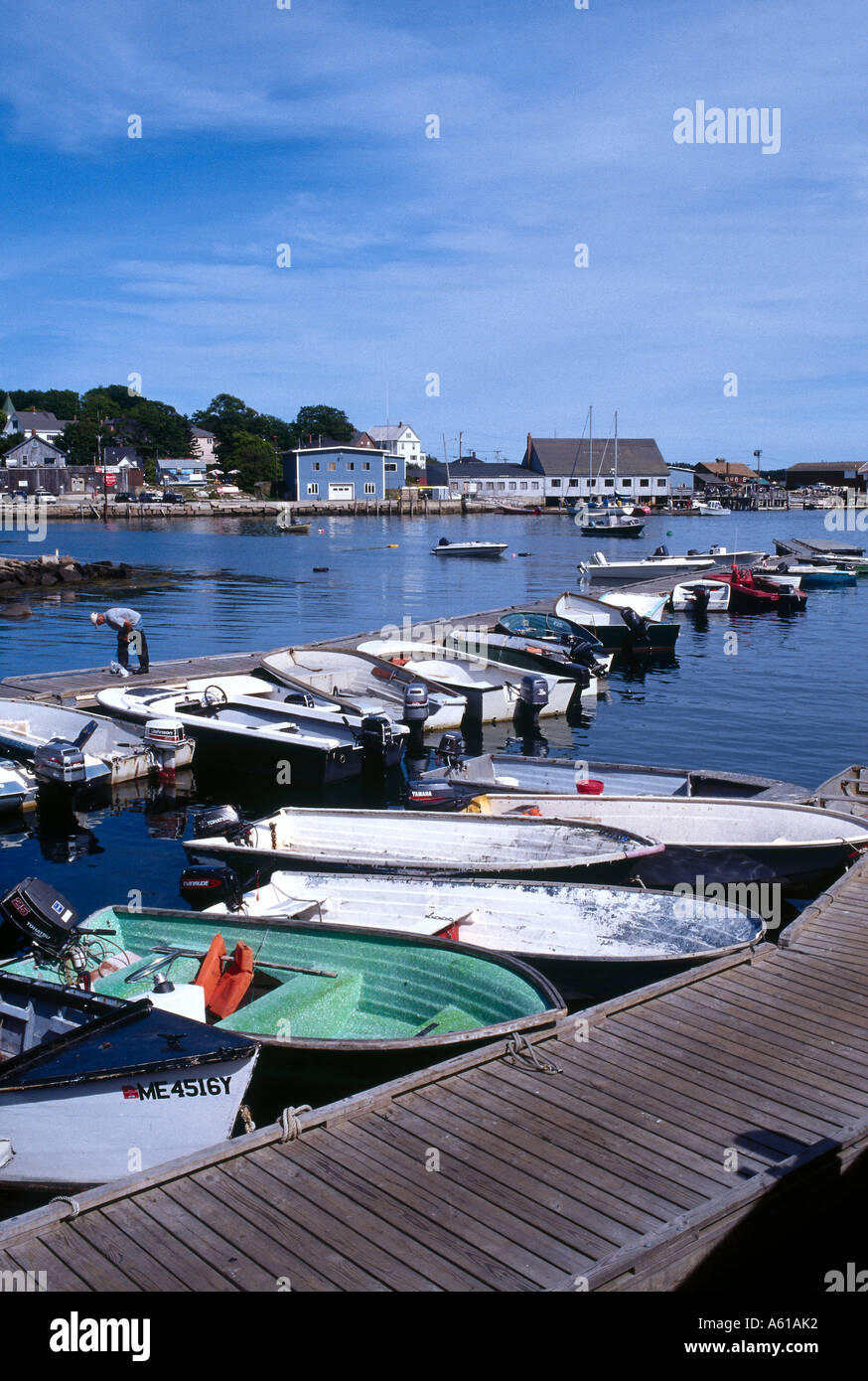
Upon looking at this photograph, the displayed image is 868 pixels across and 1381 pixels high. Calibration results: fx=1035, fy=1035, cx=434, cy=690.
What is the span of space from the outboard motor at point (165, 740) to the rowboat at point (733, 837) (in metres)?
8.84

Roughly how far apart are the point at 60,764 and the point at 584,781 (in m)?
9.51

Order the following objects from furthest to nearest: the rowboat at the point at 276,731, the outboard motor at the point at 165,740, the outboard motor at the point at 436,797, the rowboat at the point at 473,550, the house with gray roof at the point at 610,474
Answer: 1. the house with gray roof at the point at 610,474
2. the rowboat at the point at 473,550
3. the outboard motor at the point at 165,740
4. the rowboat at the point at 276,731
5. the outboard motor at the point at 436,797

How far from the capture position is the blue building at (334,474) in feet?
449

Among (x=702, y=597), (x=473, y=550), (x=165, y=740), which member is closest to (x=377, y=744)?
(x=165, y=740)

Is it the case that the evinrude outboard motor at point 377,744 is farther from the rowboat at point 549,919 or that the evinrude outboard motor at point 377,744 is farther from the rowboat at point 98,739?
the rowboat at point 549,919

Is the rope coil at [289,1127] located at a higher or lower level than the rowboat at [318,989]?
higher

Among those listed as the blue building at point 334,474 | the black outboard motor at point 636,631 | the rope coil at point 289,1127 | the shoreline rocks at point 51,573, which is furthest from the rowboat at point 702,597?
the blue building at point 334,474

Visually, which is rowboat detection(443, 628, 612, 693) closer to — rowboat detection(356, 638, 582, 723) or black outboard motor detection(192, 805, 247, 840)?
rowboat detection(356, 638, 582, 723)

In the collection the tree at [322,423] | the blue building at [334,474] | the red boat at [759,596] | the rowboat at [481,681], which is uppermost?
the tree at [322,423]

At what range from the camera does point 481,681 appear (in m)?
27.0

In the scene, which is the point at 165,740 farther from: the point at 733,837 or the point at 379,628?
the point at 379,628
